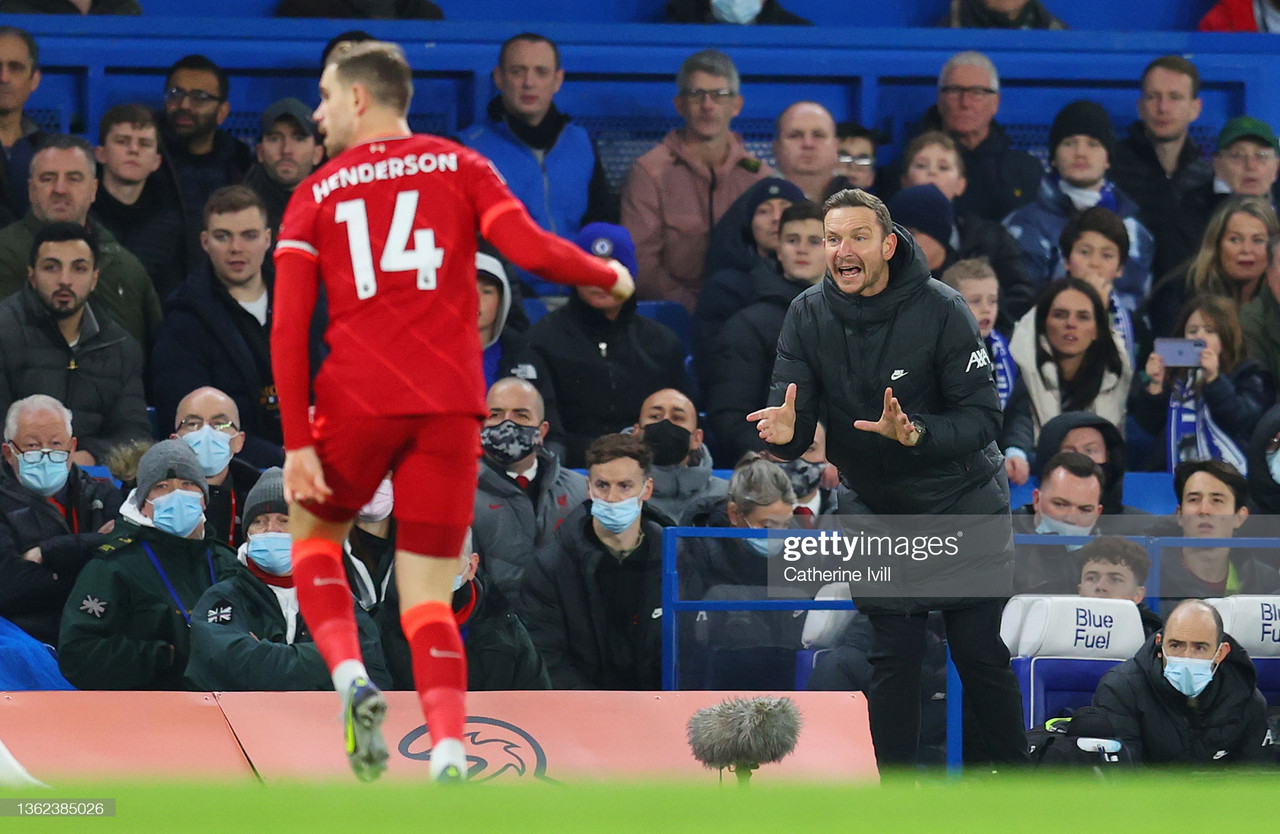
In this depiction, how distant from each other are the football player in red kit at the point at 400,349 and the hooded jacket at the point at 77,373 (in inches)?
144

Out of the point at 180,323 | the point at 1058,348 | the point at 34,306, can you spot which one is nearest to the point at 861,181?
the point at 1058,348

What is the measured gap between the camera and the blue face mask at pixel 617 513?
6871 millimetres

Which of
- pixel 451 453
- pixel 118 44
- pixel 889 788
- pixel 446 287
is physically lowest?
pixel 889 788

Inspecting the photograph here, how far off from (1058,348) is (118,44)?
17.2ft

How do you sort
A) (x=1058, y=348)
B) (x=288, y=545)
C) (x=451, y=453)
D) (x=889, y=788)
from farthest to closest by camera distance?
(x=1058, y=348) → (x=288, y=545) → (x=451, y=453) → (x=889, y=788)

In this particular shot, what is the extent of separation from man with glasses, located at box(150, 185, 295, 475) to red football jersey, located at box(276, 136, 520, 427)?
3633 millimetres

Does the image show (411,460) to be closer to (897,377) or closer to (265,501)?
(897,377)

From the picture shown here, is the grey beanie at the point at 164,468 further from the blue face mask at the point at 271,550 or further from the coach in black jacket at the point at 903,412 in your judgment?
the coach in black jacket at the point at 903,412

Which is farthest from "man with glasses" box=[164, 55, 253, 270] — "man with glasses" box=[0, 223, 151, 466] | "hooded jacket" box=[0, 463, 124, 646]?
"hooded jacket" box=[0, 463, 124, 646]

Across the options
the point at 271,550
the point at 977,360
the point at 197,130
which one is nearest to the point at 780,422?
the point at 977,360

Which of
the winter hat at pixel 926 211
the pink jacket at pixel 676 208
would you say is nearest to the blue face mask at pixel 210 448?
the pink jacket at pixel 676 208

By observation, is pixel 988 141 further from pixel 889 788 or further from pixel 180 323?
pixel 889 788

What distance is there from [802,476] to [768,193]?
1889 mm

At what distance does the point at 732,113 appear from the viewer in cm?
944
